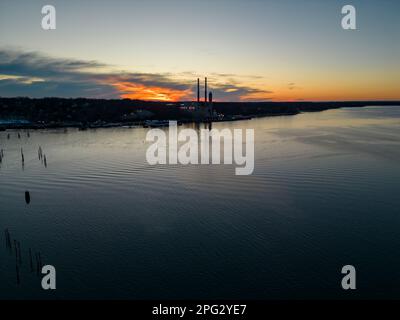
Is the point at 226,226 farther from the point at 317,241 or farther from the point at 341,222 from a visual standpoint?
the point at 341,222

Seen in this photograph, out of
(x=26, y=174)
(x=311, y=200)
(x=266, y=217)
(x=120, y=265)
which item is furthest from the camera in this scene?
(x=26, y=174)

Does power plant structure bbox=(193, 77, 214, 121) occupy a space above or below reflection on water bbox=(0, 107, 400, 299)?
above

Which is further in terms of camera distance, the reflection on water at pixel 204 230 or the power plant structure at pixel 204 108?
the power plant structure at pixel 204 108

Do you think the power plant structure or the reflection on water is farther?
the power plant structure

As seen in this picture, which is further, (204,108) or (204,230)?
(204,108)

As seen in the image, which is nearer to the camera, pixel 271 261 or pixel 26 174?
pixel 271 261

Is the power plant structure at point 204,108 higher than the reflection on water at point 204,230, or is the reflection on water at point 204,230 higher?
the power plant structure at point 204,108
